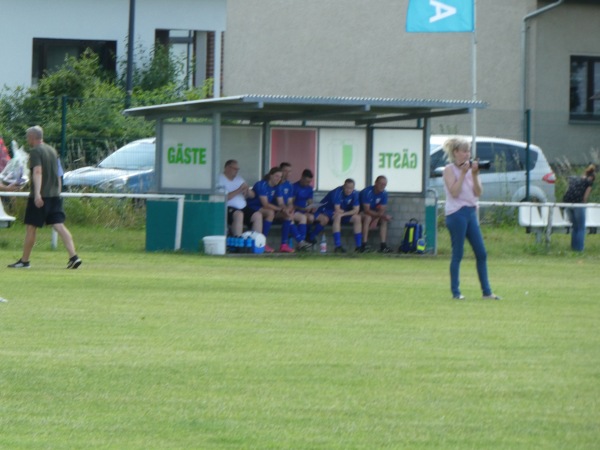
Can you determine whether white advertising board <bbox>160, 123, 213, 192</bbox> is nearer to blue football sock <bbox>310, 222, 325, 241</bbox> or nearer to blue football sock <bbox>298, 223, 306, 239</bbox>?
blue football sock <bbox>298, 223, 306, 239</bbox>

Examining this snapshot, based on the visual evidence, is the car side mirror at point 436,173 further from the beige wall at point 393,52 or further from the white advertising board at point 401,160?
the beige wall at point 393,52

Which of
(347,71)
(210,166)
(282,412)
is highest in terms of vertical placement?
(347,71)

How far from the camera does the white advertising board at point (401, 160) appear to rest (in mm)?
23859

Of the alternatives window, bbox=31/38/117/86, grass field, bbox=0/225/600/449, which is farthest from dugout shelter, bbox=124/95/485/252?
window, bbox=31/38/117/86

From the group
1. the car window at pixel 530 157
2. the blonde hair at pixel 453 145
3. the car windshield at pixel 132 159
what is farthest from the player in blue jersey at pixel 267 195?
the car window at pixel 530 157

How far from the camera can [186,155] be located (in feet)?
73.5

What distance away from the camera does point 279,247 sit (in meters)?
22.9

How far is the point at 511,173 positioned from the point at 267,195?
27.3ft

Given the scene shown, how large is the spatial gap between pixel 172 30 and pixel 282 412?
3636 centimetres

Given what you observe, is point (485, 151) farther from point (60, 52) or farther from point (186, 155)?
point (60, 52)

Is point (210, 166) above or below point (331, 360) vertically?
above

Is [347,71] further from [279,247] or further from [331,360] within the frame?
[331,360]

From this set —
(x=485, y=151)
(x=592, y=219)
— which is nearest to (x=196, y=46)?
(x=485, y=151)

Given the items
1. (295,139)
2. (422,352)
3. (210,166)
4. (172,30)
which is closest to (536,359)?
(422,352)
